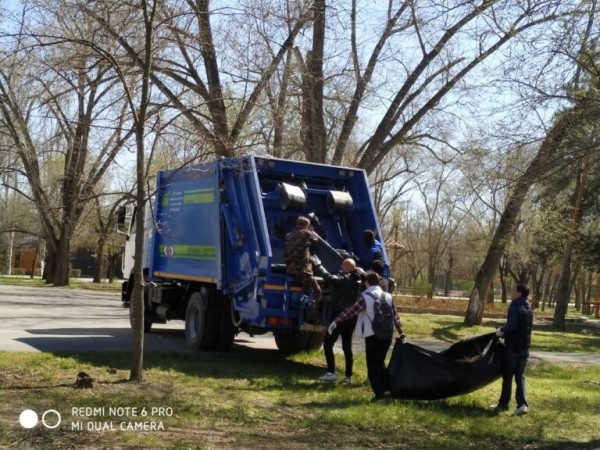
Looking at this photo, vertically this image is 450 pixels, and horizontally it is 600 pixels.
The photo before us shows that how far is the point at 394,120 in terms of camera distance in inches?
887

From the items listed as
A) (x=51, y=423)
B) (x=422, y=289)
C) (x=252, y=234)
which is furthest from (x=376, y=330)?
(x=422, y=289)

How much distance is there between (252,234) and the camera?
36.2 feet

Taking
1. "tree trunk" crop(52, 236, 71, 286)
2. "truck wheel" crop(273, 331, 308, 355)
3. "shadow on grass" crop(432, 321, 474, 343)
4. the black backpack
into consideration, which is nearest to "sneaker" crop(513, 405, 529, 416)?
the black backpack

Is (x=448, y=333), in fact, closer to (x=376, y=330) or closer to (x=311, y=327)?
(x=311, y=327)

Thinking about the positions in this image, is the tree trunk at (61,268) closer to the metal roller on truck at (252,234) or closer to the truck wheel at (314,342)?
the metal roller on truck at (252,234)

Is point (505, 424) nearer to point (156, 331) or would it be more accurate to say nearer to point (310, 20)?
point (156, 331)

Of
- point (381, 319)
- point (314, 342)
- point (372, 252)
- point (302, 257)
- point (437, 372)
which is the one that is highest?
point (372, 252)

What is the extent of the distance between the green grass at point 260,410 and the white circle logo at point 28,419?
0.08 meters

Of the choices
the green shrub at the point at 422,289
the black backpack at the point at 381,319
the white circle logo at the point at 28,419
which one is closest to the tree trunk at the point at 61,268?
the green shrub at the point at 422,289

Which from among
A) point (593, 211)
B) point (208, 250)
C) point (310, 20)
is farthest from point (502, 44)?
point (593, 211)

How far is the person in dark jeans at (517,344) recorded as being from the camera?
8.96 metres

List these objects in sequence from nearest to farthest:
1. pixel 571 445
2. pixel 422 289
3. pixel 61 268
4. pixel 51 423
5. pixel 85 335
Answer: pixel 51 423, pixel 571 445, pixel 85 335, pixel 61 268, pixel 422 289

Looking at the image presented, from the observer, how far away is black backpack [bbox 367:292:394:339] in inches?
370

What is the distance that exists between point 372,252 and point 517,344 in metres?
3.09
